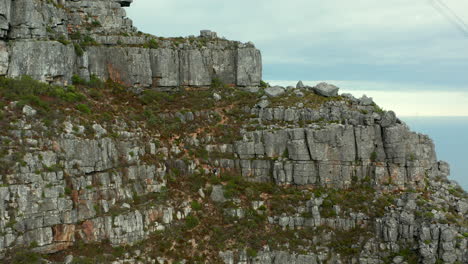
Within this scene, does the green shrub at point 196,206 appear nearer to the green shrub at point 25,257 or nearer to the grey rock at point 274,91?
the green shrub at point 25,257

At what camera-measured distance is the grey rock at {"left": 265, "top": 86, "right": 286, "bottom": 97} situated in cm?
5753

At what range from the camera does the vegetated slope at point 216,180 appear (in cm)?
3841

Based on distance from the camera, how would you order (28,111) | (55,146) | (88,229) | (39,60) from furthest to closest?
1. (39,60)
2. (28,111)
3. (55,146)
4. (88,229)

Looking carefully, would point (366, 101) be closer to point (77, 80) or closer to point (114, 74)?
point (114, 74)

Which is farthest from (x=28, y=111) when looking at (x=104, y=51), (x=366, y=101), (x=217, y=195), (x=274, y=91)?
(x=366, y=101)

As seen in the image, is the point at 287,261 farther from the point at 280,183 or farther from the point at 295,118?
the point at 295,118

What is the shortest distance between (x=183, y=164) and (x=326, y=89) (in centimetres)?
2144

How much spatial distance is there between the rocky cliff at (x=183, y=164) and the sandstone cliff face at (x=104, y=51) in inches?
6.7

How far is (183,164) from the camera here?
49875mm

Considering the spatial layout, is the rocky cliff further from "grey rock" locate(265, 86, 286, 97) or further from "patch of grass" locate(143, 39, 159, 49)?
"grey rock" locate(265, 86, 286, 97)

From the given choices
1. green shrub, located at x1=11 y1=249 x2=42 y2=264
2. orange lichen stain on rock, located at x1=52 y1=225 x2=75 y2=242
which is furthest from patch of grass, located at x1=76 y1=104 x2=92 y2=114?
green shrub, located at x1=11 y1=249 x2=42 y2=264

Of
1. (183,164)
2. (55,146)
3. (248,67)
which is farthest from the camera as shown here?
(248,67)

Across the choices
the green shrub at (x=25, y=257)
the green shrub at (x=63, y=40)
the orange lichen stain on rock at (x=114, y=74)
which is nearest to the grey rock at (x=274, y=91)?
the orange lichen stain on rock at (x=114, y=74)

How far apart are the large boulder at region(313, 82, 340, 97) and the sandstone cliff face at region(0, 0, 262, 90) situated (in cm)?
914
